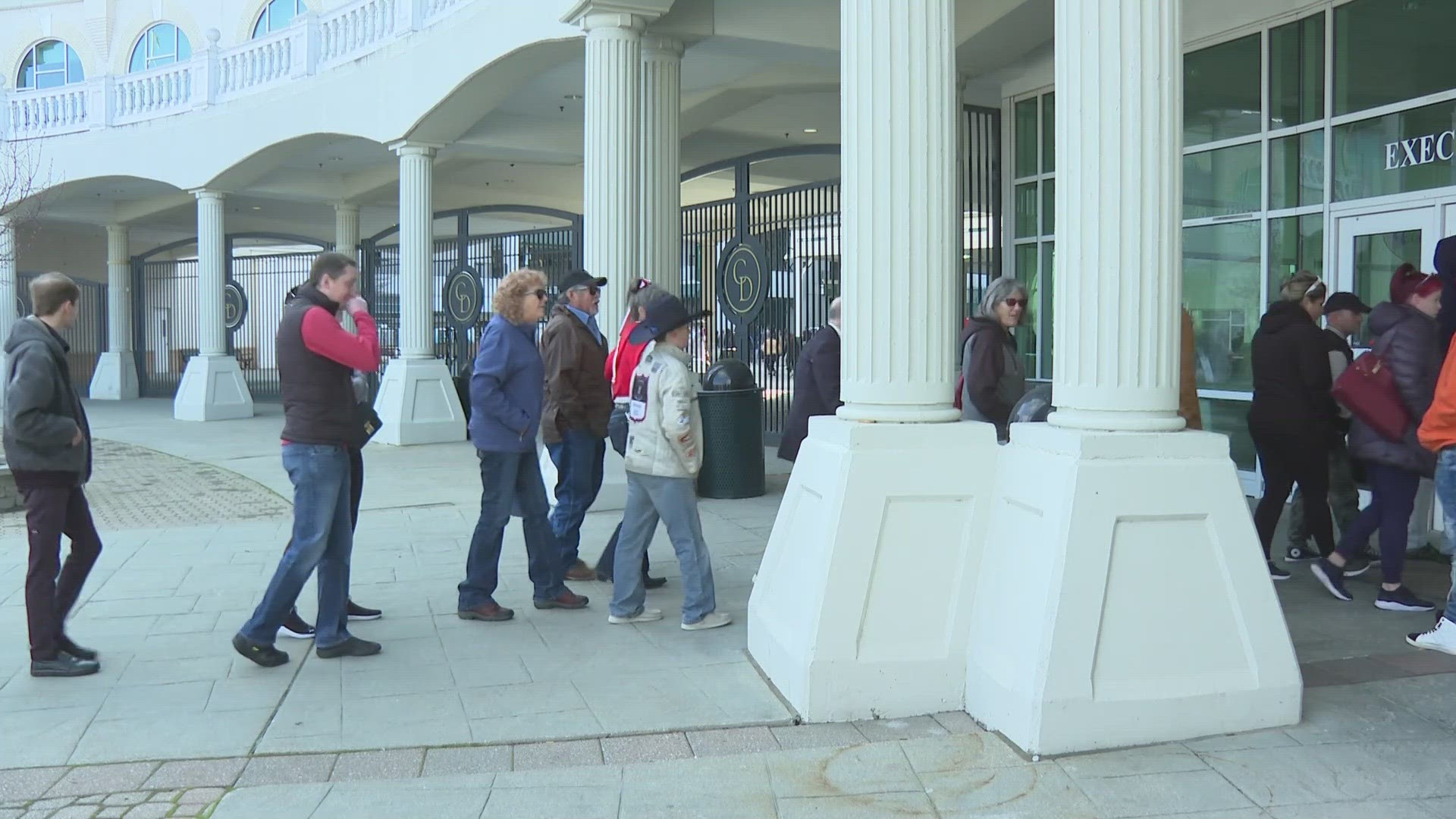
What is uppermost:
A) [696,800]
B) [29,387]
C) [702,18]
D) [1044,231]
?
[702,18]

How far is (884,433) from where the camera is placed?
14.6 ft

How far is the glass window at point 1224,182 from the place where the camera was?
9305 mm

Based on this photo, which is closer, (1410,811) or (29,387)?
(1410,811)

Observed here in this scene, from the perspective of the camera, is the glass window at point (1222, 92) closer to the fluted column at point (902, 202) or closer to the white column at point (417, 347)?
the fluted column at point (902, 202)

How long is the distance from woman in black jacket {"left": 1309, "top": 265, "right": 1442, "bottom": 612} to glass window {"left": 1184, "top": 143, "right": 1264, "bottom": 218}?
3.60m

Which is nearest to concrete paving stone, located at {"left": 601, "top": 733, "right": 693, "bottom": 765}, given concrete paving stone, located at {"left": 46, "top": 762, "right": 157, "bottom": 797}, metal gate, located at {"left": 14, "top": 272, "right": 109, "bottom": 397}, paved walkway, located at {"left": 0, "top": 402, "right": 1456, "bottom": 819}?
paved walkway, located at {"left": 0, "top": 402, "right": 1456, "bottom": 819}

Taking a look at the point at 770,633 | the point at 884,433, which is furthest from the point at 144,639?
the point at 884,433

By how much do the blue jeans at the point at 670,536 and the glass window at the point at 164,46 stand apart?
2478 centimetres

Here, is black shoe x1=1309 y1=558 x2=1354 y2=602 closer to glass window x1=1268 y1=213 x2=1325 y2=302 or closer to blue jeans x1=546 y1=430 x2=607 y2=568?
glass window x1=1268 y1=213 x2=1325 y2=302

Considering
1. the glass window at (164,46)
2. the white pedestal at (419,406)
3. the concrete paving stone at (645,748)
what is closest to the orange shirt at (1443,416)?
the concrete paving stone at (645,748)

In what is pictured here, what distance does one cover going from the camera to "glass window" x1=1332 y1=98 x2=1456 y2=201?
7.75m

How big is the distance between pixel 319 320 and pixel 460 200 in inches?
754

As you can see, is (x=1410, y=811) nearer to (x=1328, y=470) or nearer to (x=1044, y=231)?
(x=1328, y=470)

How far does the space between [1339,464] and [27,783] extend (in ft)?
21.9
